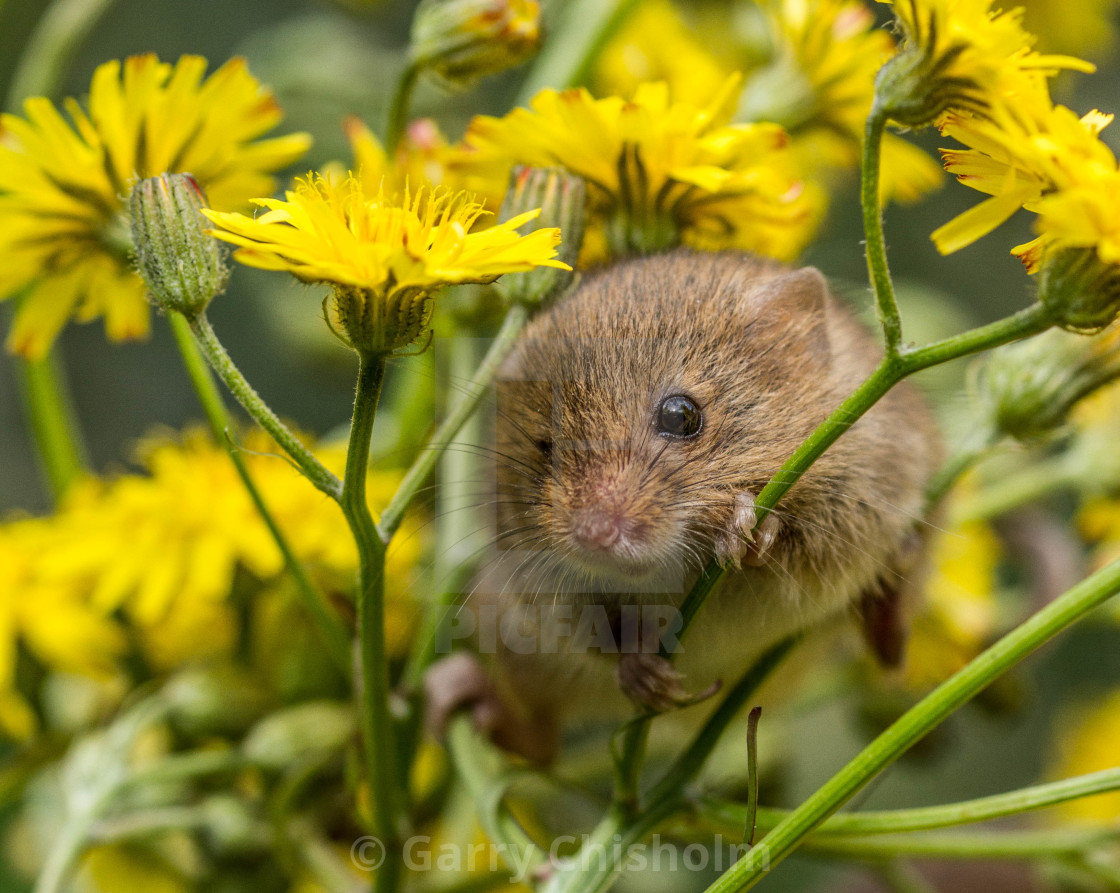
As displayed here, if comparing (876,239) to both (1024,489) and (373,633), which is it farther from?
(1024,489)

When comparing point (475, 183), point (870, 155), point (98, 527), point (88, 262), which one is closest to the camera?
point (870, 155)

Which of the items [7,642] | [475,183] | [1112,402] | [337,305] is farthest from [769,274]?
[7,642]

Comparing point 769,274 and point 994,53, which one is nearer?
point 994,53

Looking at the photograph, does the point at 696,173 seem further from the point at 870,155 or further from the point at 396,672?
the point at 396,672

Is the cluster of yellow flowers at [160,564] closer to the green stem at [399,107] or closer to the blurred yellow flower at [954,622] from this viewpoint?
the green stem at [399,107]

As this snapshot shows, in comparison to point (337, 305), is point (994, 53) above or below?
above

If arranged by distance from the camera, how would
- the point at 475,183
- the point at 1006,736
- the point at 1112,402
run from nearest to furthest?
the point at 475,183 < the point at 1112,402 < the point at 1006,736

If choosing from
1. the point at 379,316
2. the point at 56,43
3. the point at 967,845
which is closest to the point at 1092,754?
the point at 967,845
